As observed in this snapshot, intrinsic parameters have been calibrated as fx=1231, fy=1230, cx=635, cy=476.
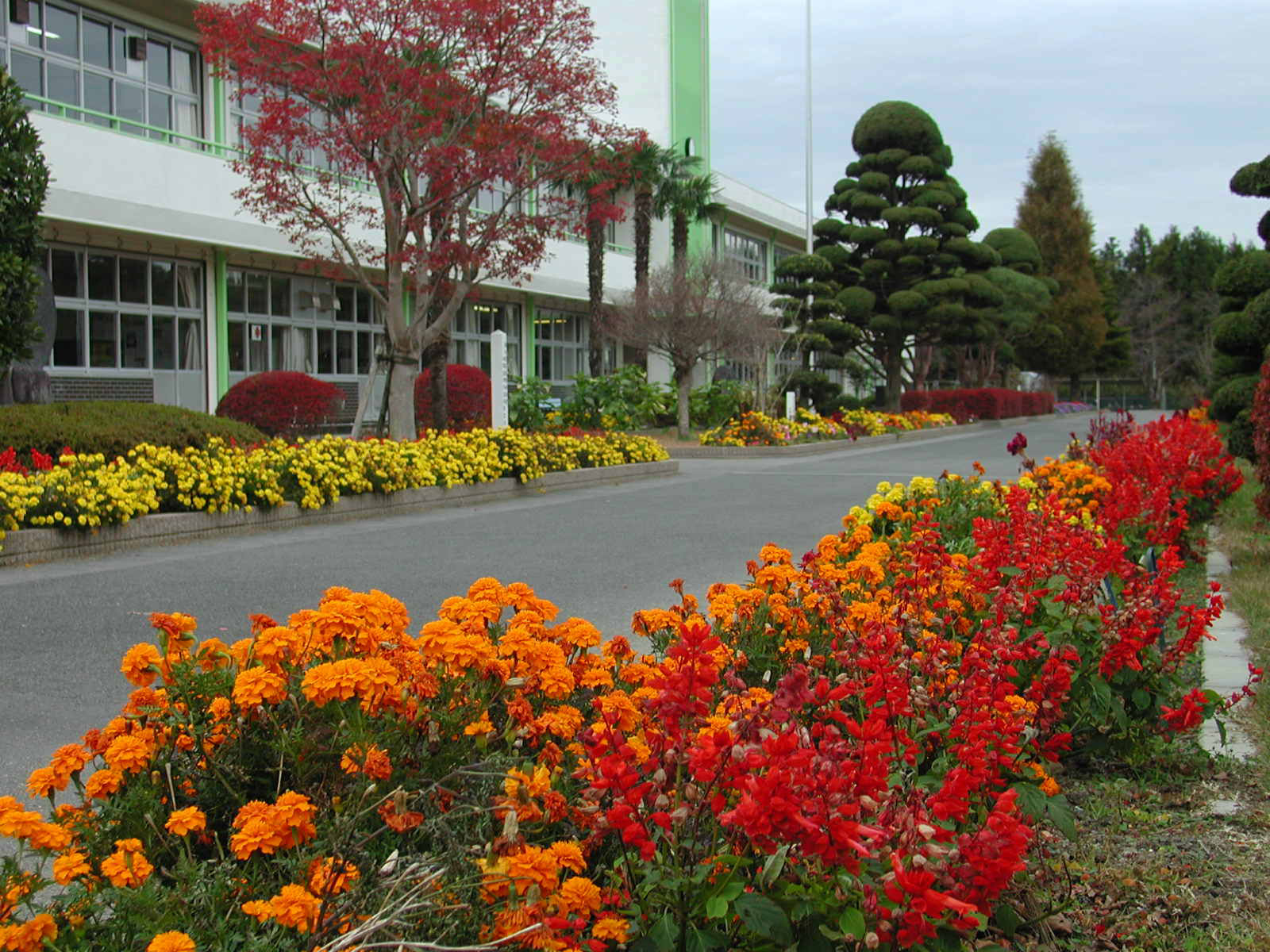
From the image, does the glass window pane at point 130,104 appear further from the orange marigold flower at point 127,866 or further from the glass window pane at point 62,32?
the orange marigold flower at point 127,866

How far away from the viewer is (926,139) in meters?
43.2

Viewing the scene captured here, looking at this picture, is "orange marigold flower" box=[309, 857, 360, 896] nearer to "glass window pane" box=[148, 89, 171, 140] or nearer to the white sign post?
the white sign post

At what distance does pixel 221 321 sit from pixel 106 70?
5282 mm

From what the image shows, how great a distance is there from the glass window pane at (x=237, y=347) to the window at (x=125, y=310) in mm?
1055

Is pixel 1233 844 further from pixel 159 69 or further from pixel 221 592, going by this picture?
pixel 159 69

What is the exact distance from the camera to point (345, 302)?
30.4 m

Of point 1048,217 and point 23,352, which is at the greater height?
point 1048,217

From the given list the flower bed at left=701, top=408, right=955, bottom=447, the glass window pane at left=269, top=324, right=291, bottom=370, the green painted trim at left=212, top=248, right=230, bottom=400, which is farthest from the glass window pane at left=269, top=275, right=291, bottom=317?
the flower bed at left=701, top=408, right=955, bottom=447

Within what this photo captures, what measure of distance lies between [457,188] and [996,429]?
28.8 meters

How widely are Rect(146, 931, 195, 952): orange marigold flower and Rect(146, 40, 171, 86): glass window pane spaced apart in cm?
2624

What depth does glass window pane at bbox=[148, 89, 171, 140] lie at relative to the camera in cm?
→ 2502

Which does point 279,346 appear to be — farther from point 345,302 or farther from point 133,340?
point 133,340

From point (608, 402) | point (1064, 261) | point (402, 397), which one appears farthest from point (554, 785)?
point (1064, 261)

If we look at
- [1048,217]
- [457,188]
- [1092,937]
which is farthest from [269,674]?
[1048,217]
